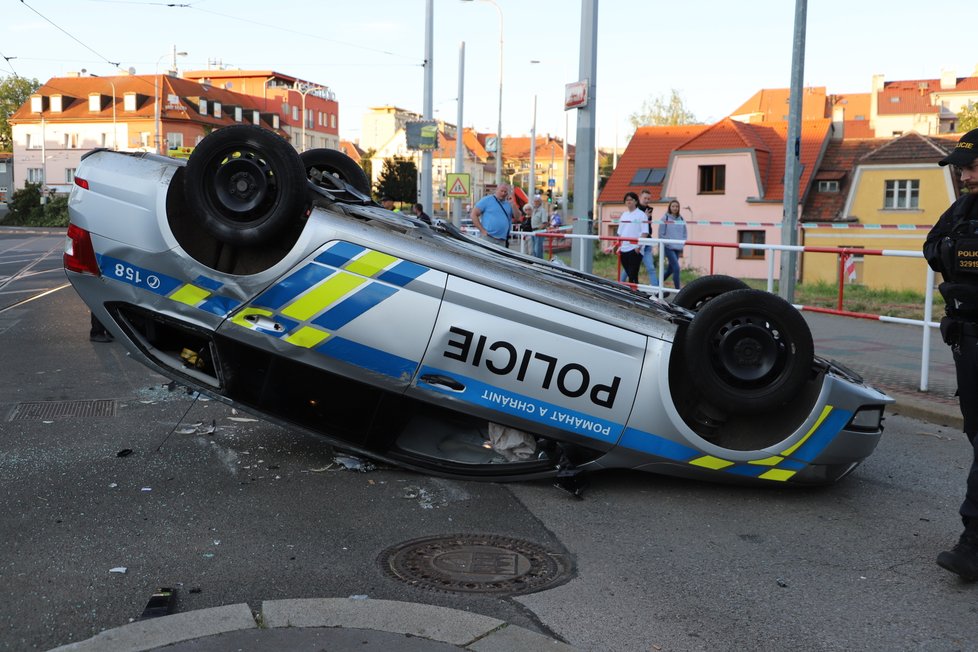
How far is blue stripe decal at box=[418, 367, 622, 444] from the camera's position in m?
5.20

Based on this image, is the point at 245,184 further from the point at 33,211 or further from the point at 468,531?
the point at 33,211

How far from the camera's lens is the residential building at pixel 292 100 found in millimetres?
109188

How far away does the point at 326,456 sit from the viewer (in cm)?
601

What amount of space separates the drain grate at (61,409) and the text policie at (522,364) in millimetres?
3132

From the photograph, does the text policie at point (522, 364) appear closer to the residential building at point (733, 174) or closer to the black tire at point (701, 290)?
the black tire at point (701, 290)

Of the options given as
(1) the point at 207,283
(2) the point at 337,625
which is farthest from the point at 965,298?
(1) the point at 207,283

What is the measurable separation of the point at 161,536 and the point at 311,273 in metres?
1.52

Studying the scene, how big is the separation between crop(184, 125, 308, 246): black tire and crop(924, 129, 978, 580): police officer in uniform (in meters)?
3.19

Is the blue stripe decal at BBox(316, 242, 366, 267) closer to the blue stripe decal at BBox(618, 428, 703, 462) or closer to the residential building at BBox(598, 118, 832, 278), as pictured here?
the blue stripe decal at BBox(618, 428, 703, 462)

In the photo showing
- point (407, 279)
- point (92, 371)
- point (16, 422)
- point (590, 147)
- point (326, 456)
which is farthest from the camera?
point (590, 147)

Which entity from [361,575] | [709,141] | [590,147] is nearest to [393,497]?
[361,575]

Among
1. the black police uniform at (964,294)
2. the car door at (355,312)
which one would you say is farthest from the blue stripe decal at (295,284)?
the black police uniform at (964,294)

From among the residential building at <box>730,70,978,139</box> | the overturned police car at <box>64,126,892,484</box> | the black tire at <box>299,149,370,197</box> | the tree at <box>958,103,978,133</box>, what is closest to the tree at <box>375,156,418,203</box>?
the residential building at <box>730,70,978,139</box>

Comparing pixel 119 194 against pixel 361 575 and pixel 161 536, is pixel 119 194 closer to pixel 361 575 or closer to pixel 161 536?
pixel 161 536
